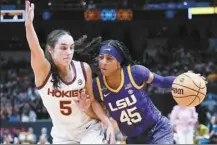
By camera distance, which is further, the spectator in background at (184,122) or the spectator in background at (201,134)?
the spectator in background at (201,134)

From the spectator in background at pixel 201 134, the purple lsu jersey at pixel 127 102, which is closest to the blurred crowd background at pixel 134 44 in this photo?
the spectator in background at pixel 201 134

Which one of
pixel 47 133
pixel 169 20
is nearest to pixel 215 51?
pixel 169 20

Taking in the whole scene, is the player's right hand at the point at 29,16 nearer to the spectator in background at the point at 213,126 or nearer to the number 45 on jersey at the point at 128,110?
the number 45 on jersey at the point at 128,110

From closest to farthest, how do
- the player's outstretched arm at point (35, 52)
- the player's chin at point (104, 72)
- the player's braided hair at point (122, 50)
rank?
the player's outstretched arm at point (35, 52), the player's chin at point (104, 72), the player's braided hair at point (122, 50)

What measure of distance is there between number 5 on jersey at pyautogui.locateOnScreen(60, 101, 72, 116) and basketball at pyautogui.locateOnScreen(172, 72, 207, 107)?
0.85 metres

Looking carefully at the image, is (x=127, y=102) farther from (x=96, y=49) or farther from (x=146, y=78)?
(x=96, y=49)

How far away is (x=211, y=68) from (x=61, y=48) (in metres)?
10.9

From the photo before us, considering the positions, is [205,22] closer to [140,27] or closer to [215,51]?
[215,51]

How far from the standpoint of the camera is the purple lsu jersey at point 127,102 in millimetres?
3840

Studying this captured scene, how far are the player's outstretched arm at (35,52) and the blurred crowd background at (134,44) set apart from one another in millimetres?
7813

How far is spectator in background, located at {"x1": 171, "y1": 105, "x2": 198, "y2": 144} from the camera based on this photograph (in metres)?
8.48

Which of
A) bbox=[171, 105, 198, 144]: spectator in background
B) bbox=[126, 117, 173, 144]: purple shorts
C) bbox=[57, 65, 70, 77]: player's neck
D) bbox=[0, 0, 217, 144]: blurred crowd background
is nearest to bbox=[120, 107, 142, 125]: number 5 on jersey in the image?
bbox=[126, 117, 173, 144]: purple shorts

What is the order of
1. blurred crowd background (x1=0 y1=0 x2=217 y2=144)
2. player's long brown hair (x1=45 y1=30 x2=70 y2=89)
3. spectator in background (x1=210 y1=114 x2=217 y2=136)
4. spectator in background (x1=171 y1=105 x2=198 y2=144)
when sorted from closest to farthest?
1. player's long brown hair (x1=45 y1=30 x2=70 y2=89)
2. spectator in background (x1=171 y1=105 x2=198 y2=144)
3. spectator in background (x1=210 y1=114 x2=217 y2=136)
4. blurred crowd background (x1=0 y1=0 x2=217 y2=144)

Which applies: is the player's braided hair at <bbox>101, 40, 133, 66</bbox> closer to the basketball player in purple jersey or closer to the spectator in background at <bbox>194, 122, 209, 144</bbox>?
the basketball player in purple jersey
